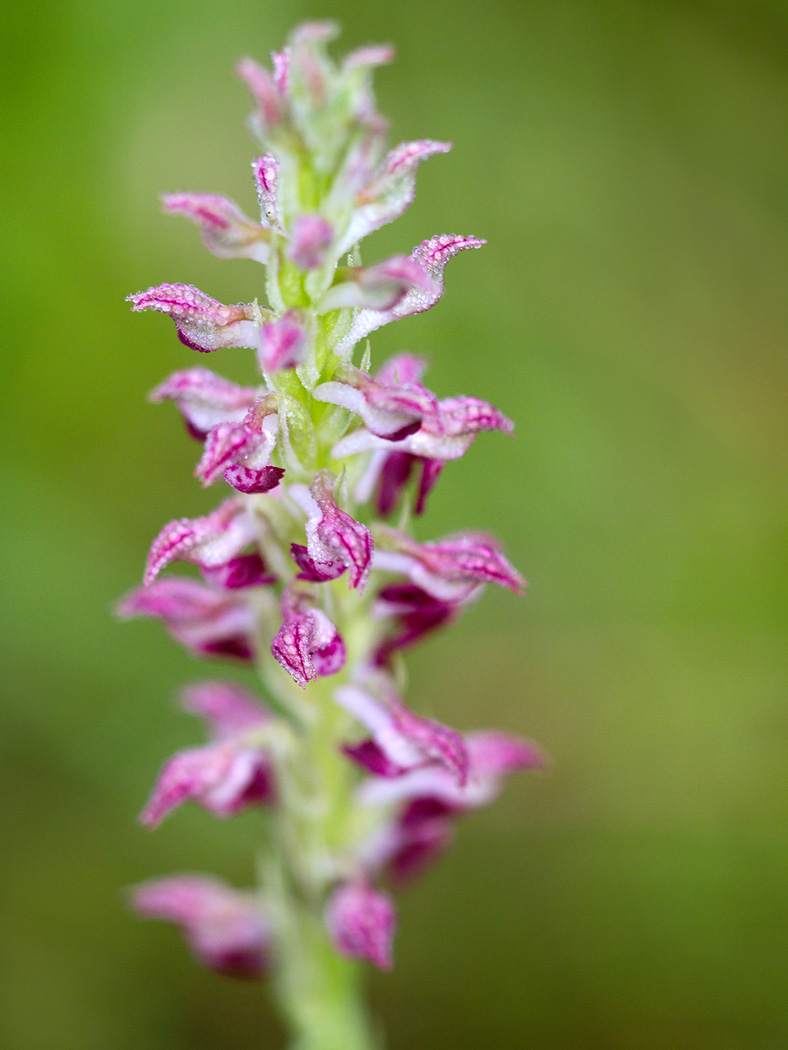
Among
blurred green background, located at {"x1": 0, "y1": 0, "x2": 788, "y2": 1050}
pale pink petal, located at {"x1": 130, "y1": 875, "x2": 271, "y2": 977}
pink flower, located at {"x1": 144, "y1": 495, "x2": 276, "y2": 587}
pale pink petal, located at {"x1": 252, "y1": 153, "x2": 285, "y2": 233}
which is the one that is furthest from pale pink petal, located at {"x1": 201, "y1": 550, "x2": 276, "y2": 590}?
Result: blurred green background, located at {"x1": 0, "y1": 0, "x2": 788, "y2": 1050}

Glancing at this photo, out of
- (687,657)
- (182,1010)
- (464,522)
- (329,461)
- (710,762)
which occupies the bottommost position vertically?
(182,1010)

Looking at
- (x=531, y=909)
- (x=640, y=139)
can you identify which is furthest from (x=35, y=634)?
(x=640, y=139)

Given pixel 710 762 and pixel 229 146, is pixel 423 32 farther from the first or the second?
pixel 710 762

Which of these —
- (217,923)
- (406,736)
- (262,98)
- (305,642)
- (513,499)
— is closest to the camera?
(262,98)

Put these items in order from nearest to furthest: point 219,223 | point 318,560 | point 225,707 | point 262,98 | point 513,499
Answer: point 262,98, point 219,223, point 318,560, point 225,707, point 513,499

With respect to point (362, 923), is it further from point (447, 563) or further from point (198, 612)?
point (447, 563)

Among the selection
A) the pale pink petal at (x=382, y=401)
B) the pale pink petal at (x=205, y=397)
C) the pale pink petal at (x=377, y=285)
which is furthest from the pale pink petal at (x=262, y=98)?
the pale pink petal at (x=205, y=397)

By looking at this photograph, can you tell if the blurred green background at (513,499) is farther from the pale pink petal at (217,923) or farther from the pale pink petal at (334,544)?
the pale pink petal at (334,544)

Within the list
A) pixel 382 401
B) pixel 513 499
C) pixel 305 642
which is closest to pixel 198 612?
pixel 305 642
